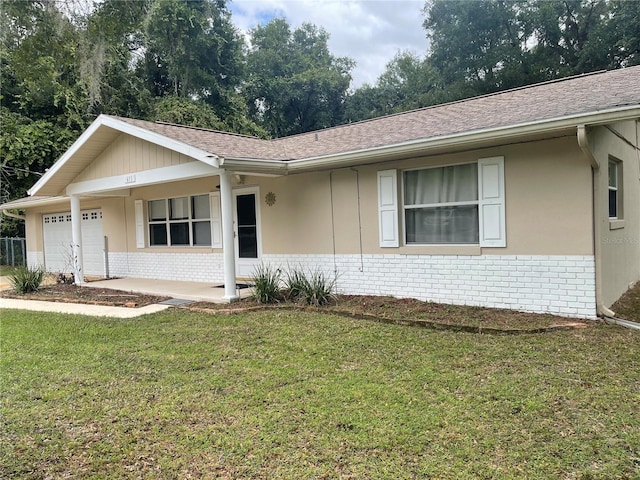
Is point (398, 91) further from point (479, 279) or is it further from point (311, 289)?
point (479, 279)

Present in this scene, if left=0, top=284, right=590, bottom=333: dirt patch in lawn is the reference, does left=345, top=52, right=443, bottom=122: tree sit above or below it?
above

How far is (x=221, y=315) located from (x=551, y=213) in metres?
5.21

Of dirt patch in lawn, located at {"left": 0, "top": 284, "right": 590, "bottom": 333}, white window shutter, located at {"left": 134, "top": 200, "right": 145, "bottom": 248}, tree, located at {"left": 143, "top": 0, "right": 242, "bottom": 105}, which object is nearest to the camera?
dirt patch in lawn, located at {"left": 0, "top": 284, "right": 590, "bottom": 333}

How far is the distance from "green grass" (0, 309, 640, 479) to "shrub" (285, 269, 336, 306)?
1781 millimetres

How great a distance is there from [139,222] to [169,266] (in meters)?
1.65

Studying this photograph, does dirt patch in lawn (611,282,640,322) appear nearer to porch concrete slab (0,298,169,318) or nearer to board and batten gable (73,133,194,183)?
porch concrete slab (0,298,169,318)

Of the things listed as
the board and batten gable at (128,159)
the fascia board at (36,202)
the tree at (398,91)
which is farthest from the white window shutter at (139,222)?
the tree at (398,91)

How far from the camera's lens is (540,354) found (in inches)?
189

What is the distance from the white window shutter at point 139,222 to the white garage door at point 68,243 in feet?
6.39

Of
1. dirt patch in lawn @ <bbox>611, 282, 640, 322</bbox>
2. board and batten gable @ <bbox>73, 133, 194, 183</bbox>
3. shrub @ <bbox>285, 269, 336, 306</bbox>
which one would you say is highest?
board and batten gable @ <bbox>73, 133, 194, 183</bbox>

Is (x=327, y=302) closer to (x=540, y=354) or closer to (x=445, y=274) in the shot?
(x=445, y=274)

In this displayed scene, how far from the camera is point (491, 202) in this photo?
6.70 meters

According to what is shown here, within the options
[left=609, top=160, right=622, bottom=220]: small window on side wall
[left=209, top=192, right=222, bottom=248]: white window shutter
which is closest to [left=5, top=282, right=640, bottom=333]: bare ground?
[left=609, top=160, right=622, bottom=220]: small window on side wall

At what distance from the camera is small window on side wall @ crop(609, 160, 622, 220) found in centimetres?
746
